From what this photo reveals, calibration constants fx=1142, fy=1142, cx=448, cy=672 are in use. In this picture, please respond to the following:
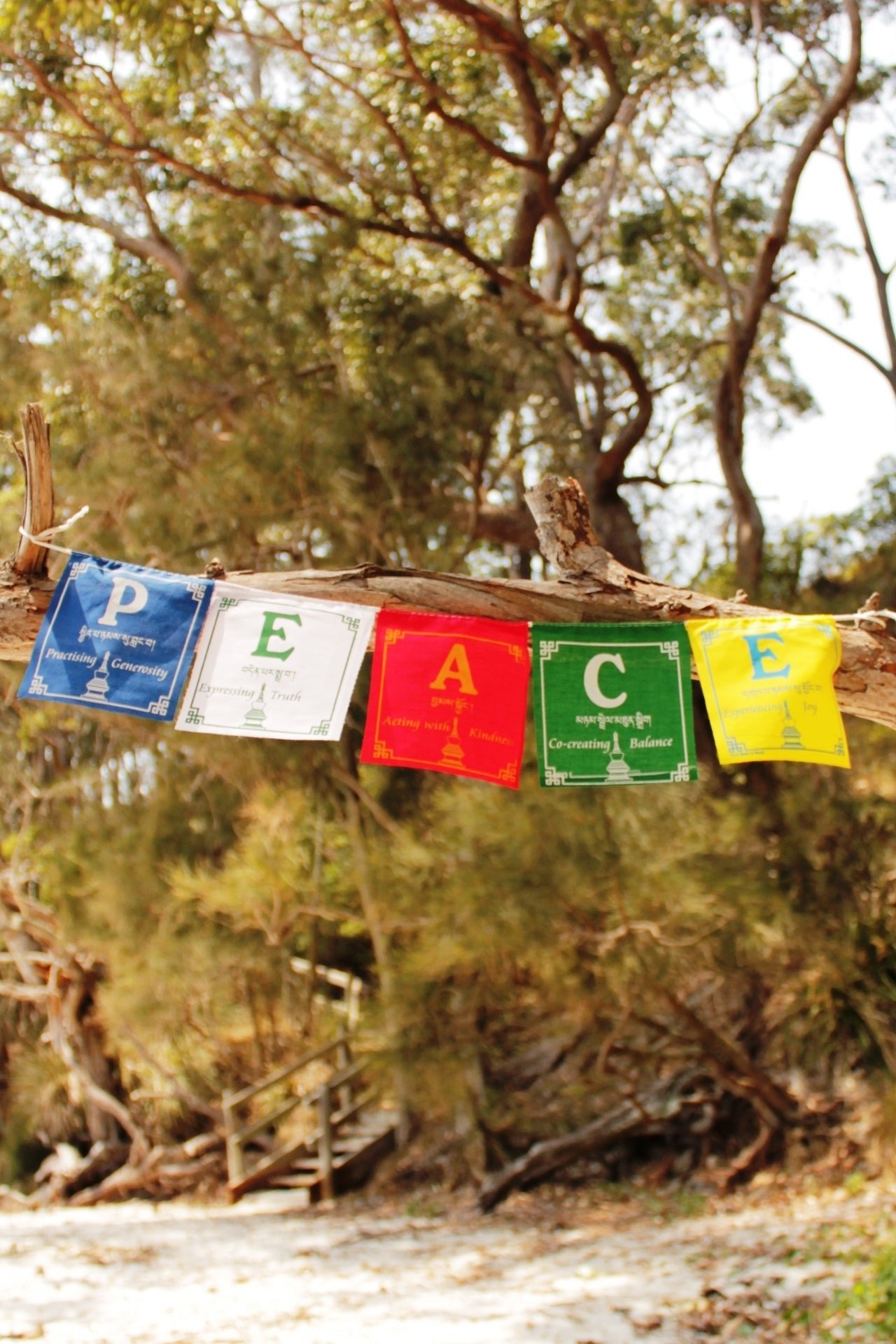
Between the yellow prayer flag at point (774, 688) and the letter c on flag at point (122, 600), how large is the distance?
55.9 inches

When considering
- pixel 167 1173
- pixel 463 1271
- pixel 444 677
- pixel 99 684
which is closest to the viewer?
pixel 99 684

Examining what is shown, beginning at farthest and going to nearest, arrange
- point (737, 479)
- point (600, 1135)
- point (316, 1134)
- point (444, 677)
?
point (316, 1134) → point (600, 1135) → point (737, 479) → point (444, 677)

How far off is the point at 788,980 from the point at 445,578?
431 centimetres

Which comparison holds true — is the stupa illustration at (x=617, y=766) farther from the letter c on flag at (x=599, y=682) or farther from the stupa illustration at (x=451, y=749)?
the stupa illustration at (x=451, y=749)

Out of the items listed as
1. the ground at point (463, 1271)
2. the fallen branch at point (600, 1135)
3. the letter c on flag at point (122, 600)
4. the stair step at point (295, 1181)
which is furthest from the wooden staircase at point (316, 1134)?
the letter c on flag at point (122, 600)

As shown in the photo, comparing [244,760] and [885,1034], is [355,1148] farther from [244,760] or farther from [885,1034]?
[885,1034]

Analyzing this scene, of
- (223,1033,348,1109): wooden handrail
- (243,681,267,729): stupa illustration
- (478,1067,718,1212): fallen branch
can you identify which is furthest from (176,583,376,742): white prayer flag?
(223,1033,348,1109): wooden handrail

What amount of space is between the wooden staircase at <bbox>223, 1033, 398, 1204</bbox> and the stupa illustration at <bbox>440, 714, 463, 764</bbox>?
18.1 ft

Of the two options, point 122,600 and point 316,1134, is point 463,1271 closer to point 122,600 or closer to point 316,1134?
point 316,1134

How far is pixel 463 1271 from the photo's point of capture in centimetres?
588

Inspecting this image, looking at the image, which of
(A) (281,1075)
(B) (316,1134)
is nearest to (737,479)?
(A) (281,1075)

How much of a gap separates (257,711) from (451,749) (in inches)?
20.1

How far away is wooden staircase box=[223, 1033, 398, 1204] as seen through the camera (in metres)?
8.24

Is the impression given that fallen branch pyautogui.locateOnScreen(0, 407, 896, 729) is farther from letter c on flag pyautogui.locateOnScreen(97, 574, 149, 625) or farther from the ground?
the ground
